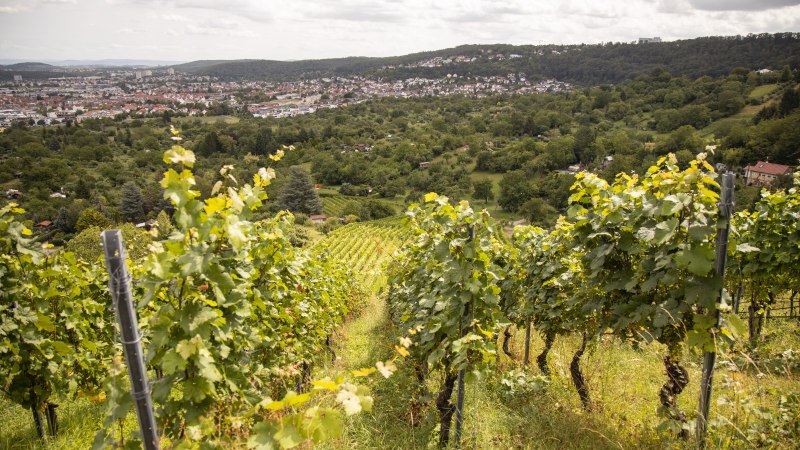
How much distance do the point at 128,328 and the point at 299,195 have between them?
66268 mm

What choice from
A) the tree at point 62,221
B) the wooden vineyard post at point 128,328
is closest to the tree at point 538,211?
the wooden vineyard post at point 128,328

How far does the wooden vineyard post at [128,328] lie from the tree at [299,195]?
213 feet

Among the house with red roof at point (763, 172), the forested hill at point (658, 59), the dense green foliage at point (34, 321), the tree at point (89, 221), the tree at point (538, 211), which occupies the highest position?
the forested hill at point (658, 59)

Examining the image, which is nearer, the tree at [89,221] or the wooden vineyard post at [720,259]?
the wooden vineyard post at [720,259]

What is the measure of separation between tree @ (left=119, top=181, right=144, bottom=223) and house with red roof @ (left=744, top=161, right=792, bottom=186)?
7975cm

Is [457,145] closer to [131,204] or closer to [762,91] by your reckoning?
[762,91]

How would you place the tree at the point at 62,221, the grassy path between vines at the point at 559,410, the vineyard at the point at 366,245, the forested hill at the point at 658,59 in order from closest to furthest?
the grassy path between vines at the point at 559,410 < the vineyard at the point at 366,245 < the tree at the point at 62,221 < the forested hill at the point at 658,59

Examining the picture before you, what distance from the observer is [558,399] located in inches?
212

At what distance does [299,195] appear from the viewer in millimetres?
66438

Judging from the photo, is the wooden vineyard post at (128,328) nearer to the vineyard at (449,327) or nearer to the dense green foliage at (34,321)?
the vineyard at (449,327)

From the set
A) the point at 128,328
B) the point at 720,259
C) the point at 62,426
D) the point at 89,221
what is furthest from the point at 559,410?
the point at 89,221

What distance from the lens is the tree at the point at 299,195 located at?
65688 mm

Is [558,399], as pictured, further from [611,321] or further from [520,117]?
[520,117]

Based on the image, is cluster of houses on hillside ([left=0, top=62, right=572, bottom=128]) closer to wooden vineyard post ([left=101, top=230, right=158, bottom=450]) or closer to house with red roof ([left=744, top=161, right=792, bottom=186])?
house with red roof ([left=744, top=161, right=792, bottom=186])
